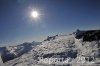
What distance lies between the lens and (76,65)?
25.8 m

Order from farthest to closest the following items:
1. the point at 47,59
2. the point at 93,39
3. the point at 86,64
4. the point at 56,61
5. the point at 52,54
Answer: the point at 93,39 < the point at 52,54 < the point at 47,59 < the point at 56,61 < the point at 86,64

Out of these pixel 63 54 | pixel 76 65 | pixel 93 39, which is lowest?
pixel 76 65

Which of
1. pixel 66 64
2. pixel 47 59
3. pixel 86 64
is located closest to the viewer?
pixel 86 64

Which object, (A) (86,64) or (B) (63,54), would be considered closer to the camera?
(A) (86,64)

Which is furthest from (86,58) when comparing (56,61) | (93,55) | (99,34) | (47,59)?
(99,34)

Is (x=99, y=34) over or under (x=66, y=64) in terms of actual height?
over

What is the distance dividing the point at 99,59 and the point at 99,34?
1421cm

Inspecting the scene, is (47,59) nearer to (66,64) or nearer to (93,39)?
(66,64)

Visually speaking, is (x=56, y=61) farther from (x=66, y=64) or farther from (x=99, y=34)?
Answer: (x=99, y=34)

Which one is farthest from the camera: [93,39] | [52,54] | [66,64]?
[93,39]

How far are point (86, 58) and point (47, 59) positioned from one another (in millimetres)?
9048

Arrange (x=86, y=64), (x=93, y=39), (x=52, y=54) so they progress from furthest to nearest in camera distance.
Answer: (x=93, y=39), (x=52, y=54), (x=86, y=64)

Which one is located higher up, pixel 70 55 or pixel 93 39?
pixel 93 39

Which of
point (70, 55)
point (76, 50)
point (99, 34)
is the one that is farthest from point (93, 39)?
point (70, 55)
